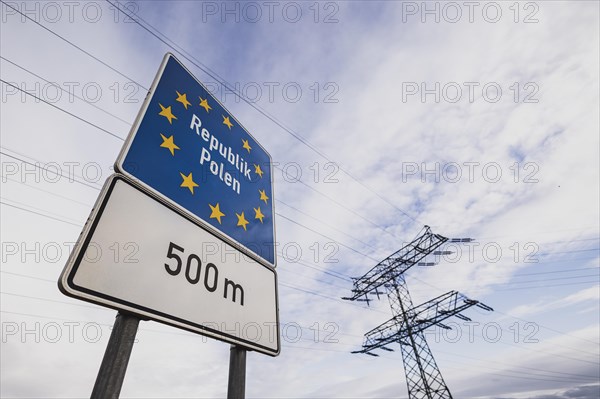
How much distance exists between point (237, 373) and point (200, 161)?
3.91 ft

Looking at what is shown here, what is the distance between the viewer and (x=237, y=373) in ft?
4.61

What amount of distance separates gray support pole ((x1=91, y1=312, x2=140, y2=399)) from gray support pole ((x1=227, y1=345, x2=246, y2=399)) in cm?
59

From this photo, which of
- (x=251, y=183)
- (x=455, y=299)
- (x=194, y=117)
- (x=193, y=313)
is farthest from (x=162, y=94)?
(x=455, y=299)

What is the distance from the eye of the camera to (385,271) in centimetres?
1891

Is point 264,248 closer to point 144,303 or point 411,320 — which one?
point 144,303

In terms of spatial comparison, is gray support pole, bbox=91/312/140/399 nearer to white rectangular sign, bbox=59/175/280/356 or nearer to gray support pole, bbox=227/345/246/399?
white rectangular sign, bbox=59/175/280/356

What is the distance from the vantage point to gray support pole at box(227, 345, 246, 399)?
137 cm

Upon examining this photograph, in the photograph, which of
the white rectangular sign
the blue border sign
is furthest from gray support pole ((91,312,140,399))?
the blue border sign

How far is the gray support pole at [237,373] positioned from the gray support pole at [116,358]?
1.92 ft

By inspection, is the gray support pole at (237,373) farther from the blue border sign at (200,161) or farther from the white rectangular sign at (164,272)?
the blue border sign at (200,161)

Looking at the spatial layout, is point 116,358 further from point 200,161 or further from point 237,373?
point 200,161

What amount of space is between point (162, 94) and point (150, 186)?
0.67 m

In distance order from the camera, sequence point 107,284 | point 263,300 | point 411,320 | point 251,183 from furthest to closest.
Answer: point 411,320 < point 251,183 < point 263,300 < point 107,284

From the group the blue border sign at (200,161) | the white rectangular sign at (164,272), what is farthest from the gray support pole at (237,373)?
the blue border sign at (200,161)
